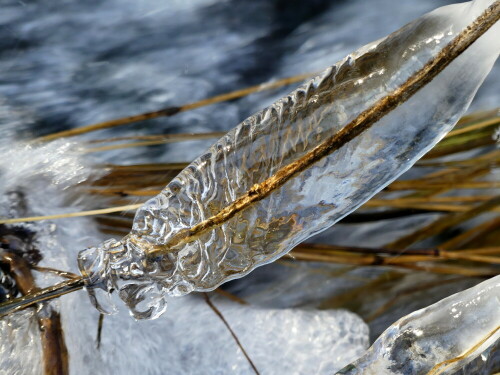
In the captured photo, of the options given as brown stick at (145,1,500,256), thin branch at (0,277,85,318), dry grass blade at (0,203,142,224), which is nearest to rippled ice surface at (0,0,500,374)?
dry grass blade at (0,203,142,224)

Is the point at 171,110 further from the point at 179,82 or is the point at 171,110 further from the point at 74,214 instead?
the point at 74,214

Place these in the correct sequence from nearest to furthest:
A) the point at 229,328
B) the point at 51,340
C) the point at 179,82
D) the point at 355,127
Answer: the point at 355,127, the point at 51,340, the point at 229,328, the point at 179,82

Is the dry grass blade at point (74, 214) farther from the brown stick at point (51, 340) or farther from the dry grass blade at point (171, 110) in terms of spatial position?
the dry grass blade at point (171, 110)

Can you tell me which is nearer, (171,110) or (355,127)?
(355,127)

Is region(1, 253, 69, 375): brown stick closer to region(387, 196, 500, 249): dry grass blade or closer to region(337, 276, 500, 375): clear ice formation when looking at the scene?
region(337, 276, 500, 375): clear ice formation

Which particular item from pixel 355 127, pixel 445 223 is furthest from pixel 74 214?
pixel 445 223

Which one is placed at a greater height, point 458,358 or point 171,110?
point 171,110
